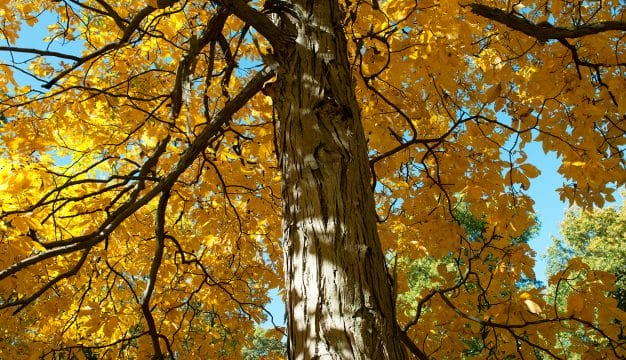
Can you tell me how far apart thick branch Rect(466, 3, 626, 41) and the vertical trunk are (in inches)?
35.4

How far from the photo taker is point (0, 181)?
2.18m

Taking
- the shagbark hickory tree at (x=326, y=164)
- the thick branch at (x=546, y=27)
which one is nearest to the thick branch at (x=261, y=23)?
the shagbark hickory tree at (x=326, y=164)

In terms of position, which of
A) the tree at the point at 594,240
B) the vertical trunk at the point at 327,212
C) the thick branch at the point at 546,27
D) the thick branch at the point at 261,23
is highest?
the tree at the point at 594,240

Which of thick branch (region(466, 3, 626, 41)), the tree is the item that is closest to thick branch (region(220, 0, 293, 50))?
thick branch (region(466, 3, 626, 41))

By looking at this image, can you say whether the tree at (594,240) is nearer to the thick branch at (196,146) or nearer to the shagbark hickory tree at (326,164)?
the shagbark hickory tree at (326,164)

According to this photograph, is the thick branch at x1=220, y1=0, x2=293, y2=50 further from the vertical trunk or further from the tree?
the tree

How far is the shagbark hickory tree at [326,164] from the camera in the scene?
1.62 meters

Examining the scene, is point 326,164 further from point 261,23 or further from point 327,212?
point 261,23

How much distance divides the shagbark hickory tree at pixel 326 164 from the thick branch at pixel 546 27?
0.04 ft

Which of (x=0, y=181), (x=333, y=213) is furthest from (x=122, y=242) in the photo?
(x=333, y=213)

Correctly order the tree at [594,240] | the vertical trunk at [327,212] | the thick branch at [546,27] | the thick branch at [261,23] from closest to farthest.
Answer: the vertical trunk at [327,212] → the thick branch at [261,23] → the thick branch at [546,27] → the tree at [594,240]

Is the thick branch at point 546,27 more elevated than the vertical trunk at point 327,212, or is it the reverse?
the thick branch at point 546,27

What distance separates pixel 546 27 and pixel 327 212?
170cm

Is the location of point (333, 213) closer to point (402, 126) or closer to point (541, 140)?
point (541, 140)
